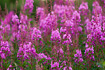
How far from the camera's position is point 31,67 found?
2.93m

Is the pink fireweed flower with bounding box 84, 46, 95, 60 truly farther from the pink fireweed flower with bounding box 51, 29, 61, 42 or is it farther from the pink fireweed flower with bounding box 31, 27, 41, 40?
the pink fireweed flower with bounding box 31, 27, 41, 40

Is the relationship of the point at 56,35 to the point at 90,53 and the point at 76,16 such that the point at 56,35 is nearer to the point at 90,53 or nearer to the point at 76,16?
the point at 90,53

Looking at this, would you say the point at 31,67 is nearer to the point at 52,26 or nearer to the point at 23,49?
the point at 23,49

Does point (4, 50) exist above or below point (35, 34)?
below

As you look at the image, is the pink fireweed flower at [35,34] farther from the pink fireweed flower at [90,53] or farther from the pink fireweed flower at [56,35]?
the pink fireweed flower at [90,53]

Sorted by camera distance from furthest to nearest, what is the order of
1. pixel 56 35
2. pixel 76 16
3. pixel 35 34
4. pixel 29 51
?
pixel 76 16
pixel 35 34
pixel 56 35
pixel 29 51

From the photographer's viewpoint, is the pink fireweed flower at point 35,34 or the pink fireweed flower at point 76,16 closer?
the pink fireweed flower at point 35,34

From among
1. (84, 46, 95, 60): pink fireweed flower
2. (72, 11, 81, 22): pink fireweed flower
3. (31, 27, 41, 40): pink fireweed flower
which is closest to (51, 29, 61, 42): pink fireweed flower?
(31, 27, 41, 40): pink fireweed flower

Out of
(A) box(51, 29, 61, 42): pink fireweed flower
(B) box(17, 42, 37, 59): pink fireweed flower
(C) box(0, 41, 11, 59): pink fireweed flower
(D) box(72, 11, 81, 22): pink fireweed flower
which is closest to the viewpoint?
(B) box(17, 42, 37, 59): pink fireweed flower

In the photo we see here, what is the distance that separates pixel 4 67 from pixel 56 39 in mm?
1069

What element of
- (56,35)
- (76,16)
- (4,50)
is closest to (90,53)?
(56,35)

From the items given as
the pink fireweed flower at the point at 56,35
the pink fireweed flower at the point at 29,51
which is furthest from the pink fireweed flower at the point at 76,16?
the pink fireweed flower at the point at 29,51

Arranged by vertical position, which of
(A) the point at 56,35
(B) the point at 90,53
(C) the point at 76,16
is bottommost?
(B) the point at 90,53

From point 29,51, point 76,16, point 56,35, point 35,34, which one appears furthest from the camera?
point 76,16
